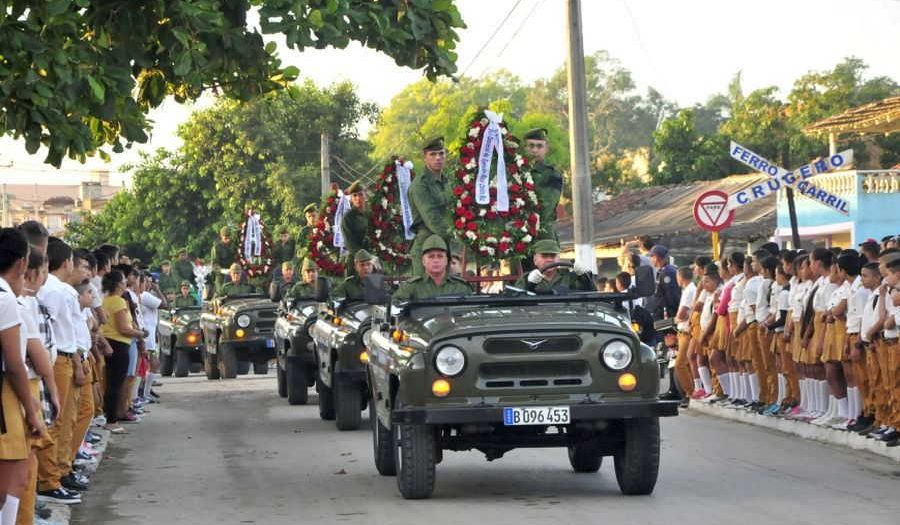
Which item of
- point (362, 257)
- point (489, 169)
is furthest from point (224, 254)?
point (489, 169)

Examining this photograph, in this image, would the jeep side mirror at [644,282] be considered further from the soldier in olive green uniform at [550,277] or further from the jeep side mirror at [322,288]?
the jeep side mirror at [322,288]

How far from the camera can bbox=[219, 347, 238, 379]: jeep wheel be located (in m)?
29.0

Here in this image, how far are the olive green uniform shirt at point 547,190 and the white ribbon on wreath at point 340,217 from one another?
23.4ft

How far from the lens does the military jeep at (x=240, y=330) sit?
2830 cm

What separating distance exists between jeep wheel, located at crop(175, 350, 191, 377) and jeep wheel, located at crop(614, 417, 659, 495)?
22834mm

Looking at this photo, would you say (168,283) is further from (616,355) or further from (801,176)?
(616,355)

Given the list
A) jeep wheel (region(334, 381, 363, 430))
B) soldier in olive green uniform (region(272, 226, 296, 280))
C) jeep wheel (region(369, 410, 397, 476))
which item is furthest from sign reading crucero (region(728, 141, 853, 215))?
soldier in olive green uniform (region(272, 226, 296, 280))

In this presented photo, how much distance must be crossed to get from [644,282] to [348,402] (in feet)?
21.9

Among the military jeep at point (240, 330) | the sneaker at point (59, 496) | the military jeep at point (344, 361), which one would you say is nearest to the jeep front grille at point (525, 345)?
the sneaker at point (59, 496)

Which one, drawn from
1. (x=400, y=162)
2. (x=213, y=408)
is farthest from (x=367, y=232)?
(x=213, y=408)

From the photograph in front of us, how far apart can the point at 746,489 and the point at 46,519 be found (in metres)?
5.01

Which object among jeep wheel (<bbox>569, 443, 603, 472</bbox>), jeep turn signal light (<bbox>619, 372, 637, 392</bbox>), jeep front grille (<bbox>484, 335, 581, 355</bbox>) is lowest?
jeep wheel (<bbox>569, 443, 603, 472</bbox>)

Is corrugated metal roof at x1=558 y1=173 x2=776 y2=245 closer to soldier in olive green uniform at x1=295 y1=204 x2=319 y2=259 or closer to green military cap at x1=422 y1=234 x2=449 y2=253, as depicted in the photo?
soldier in olive green uniform at x1=295 y1=204 x2=319 y2=259

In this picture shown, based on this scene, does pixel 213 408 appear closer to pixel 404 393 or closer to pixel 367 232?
pixel 367 232
